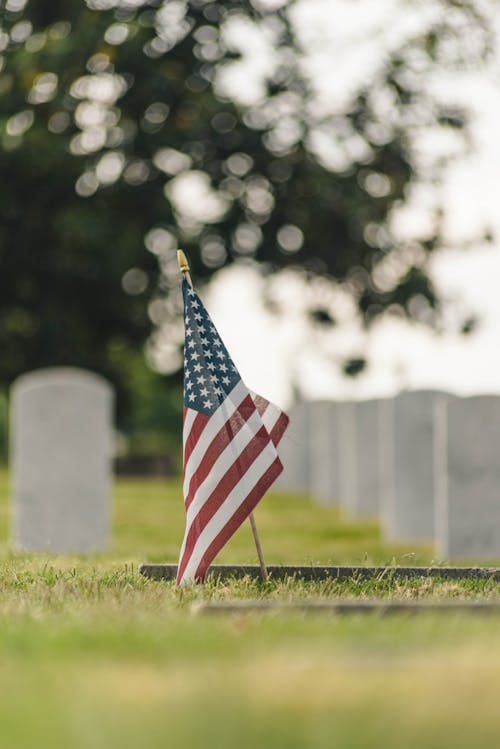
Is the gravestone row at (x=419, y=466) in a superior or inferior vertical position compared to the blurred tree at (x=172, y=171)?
inferior

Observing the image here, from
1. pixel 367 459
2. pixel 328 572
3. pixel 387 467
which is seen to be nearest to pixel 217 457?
pixel 328 572

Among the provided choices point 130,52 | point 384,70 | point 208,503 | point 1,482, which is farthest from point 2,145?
point 208,503

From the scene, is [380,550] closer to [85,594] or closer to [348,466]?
[348,466]

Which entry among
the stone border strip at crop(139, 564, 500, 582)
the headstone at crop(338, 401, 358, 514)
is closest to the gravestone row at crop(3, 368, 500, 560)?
the headstone at crop(338, 401, 358, 514)

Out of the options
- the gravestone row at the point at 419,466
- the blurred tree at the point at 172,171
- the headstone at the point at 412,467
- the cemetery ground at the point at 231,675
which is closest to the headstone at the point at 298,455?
the gravestone row at the point at 419,466

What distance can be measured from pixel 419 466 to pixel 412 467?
0.28 ft

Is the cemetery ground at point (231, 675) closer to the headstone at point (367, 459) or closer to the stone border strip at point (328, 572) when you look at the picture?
the stone border strip at point (328, 572)

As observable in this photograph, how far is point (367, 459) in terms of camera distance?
2011cm

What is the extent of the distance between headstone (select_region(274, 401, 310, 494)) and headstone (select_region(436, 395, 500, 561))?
558 inches

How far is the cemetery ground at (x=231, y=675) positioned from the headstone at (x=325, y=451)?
55.8 ft

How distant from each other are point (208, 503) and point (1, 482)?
24616 mm

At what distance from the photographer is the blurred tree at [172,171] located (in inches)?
787

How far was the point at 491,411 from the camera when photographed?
527 inches

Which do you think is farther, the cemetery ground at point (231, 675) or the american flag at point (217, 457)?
the american flag at point (217, 457)
